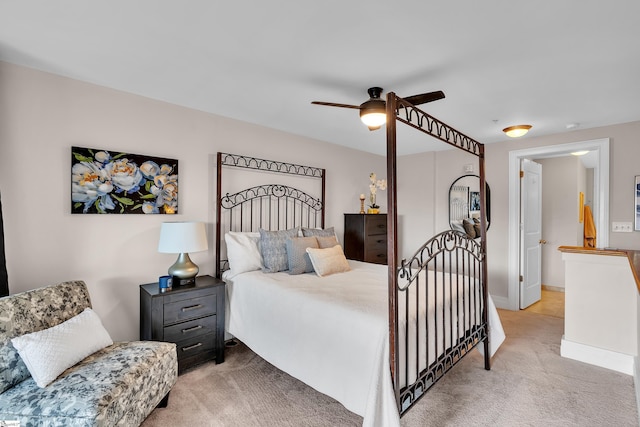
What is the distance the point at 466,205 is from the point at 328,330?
143 inches

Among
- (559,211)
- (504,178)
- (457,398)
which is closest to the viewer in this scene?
(457,398)

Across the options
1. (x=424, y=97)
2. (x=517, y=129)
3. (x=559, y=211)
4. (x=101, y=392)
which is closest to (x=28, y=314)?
(x=101, y=392)

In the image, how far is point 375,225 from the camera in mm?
4379

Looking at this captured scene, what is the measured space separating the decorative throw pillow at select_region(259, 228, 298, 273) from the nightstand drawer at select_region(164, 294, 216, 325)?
0.58 meters

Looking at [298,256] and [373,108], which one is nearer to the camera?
[373,108]

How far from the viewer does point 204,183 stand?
3.12 m

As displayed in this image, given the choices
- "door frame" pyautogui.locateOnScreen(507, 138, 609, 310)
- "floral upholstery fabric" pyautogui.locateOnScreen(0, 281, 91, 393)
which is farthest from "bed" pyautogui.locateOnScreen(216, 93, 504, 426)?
"door frame" pyautogui.locateOnScreen(507, 138, 609, 310)

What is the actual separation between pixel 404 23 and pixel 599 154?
340 cm

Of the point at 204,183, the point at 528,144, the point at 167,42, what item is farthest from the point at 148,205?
the point at 528,144

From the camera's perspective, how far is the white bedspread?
1686 mm

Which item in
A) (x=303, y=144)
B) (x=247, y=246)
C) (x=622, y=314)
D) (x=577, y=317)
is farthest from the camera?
(x=303, y=144)

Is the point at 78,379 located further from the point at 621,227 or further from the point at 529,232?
the point at 529,232

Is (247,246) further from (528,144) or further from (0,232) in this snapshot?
(528,144)

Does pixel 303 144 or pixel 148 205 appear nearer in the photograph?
pixel 148 205
